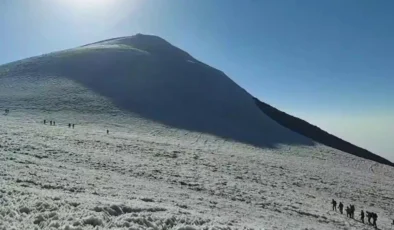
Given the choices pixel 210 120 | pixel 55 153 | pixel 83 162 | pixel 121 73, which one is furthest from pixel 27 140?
pixel 121 73

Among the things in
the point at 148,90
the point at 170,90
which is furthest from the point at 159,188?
the point at 170,90

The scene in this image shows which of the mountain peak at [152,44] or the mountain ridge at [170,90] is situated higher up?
the mountain peak at [152,44]

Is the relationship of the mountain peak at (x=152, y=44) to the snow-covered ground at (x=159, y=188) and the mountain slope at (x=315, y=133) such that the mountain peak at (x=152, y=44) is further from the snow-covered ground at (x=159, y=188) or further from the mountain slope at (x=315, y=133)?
the snow-covered ground at (x=159, y=188)

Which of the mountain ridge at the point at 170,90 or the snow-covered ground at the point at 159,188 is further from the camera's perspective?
the mountain ridge at the point at 170,90

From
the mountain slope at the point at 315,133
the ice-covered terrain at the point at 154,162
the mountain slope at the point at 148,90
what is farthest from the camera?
the mountain slope at the point at 315,133

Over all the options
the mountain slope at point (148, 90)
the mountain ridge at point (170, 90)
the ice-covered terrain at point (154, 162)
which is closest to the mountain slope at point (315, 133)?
the mountain ridge at point (170, 90)

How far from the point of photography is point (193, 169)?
2764 centimetres

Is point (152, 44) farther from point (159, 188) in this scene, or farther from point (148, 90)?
point (159, 188)

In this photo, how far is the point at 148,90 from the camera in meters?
78.1

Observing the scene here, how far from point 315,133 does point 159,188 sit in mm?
65082

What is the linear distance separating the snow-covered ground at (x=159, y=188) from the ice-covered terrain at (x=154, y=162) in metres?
0.08

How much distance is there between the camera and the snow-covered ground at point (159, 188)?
11.0m

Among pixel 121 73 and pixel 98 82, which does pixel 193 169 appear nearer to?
pixel 98 82

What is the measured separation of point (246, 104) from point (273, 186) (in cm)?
5937
